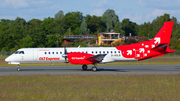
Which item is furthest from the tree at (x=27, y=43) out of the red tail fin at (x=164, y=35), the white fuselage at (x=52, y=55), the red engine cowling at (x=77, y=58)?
the red tail fin at (x=164, y=35)

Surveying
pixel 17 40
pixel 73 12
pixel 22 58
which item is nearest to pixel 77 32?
pixel 73 12

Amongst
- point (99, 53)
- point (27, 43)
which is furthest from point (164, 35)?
point (27, 43)

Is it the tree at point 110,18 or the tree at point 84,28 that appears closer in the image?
the tree at point 84,28

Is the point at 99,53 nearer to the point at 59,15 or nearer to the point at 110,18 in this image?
the point at 110,18

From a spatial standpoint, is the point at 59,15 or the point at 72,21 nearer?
the point at 72,21

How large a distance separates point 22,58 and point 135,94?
17493 mm

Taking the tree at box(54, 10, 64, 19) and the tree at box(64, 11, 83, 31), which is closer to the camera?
the tree at box(64, 11, 83, 31)

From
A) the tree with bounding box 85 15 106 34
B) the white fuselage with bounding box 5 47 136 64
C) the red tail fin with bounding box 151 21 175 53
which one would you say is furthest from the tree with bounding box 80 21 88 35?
the white fuselage with bounding box 5 47 136 64

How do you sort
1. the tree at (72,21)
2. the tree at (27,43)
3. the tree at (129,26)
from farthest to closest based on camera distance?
1. the tree at (129,26)
2. the tree at (72,21)
3. the tree at (27,43)

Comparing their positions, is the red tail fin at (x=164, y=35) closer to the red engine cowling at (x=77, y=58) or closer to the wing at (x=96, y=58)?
the wing at (x=96, y=58)

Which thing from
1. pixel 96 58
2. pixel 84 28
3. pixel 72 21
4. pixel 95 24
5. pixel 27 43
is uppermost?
pixel 72 21

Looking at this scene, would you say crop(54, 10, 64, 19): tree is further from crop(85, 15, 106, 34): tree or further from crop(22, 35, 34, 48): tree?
crop(22, 35, 34, 48): tree

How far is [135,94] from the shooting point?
12.7 m

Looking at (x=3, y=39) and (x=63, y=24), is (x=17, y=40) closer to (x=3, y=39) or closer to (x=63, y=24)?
(x=3, y=39)
